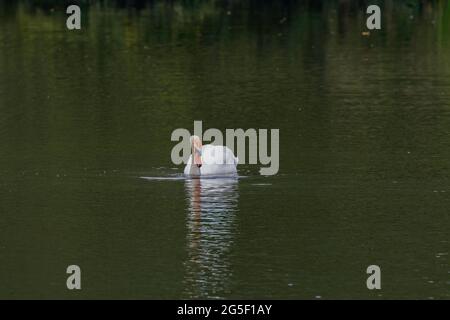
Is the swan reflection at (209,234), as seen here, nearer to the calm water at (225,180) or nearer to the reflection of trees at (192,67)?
the calm water at (225,180)

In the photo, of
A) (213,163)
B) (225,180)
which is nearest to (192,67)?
(213,163)

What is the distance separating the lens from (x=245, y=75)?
3609 cm

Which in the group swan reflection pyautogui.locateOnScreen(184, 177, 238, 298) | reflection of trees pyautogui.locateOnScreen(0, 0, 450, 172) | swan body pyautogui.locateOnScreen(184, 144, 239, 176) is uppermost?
reflection of trees pyautogui.locateOnScreen(0, 0, 450, 172)

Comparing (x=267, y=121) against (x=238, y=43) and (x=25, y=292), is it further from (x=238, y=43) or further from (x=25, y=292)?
(x=238, y=43)

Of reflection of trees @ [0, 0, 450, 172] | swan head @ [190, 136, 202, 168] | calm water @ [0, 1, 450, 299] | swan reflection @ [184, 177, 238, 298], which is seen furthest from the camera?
reflection of trees @ [0, 0, 450, 172]

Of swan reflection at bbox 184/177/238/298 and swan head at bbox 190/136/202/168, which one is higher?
swan head at bbox 190/136/202/168

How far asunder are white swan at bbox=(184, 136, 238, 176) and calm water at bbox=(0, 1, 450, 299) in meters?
0.24

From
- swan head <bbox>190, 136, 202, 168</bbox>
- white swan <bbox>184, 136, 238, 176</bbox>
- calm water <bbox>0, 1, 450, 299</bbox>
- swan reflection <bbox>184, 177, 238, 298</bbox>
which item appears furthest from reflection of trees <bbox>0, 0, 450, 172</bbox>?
swan reflection <bbox>184, 177, 238, 298</bbox>

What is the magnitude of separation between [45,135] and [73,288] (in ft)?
35.0

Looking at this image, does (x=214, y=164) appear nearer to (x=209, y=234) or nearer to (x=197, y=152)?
(x=197, y=152)

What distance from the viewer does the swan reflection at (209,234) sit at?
645 inches

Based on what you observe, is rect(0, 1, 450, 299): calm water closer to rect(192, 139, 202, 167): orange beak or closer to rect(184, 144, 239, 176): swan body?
rect(184, 144, 239, 176): swan body

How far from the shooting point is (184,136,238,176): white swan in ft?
74.2

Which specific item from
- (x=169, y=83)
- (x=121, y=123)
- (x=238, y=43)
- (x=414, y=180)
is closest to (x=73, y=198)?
(x=414, y=180)
